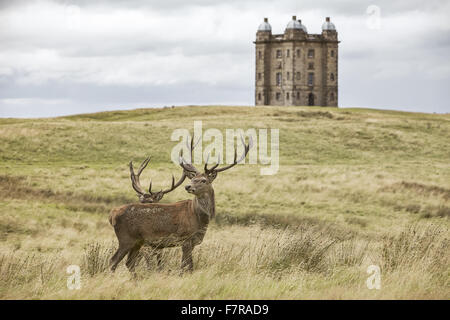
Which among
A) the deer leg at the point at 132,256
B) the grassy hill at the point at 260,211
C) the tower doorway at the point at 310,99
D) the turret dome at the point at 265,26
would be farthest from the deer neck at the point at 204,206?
the turret dome at the point at 265,26

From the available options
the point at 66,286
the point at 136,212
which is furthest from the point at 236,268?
the point at 66,286

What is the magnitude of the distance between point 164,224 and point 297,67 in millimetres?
109660

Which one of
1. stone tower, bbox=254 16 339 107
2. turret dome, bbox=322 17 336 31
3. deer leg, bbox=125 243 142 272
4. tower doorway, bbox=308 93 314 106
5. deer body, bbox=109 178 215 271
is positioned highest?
turret dome, bbox=322 17 336 31

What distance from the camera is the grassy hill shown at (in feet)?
27.0

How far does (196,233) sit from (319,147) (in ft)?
139

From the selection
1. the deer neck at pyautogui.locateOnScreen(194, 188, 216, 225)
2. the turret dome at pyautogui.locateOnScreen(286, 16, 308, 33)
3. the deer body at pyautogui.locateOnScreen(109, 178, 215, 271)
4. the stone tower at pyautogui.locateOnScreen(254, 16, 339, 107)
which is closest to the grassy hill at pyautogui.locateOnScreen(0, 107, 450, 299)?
the deer body at pyautogui.locateOnScreen(109, 178, 215, 271)

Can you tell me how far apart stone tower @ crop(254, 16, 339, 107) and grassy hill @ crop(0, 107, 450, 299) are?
4119cm

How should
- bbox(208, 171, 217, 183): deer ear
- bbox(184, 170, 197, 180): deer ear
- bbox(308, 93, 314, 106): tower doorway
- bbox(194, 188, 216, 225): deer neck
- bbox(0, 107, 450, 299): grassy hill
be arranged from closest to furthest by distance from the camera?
bbox(0, 107, 450, 299): grassy hill
bbox(194, 188, 216, 225): deer neck
bbox(208, 171, 217, 183): deer ear
bbox(184, 170, 197, 180): deer ear
bbox(308, 93, 314, 106): tower doorway

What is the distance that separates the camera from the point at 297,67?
11638 cm

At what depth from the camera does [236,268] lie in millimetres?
9133

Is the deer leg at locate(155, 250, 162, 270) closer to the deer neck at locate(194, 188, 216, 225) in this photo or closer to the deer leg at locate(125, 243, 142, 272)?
the deer leg at locate(125, 243, 142, 272)

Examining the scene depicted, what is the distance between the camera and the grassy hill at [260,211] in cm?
822
